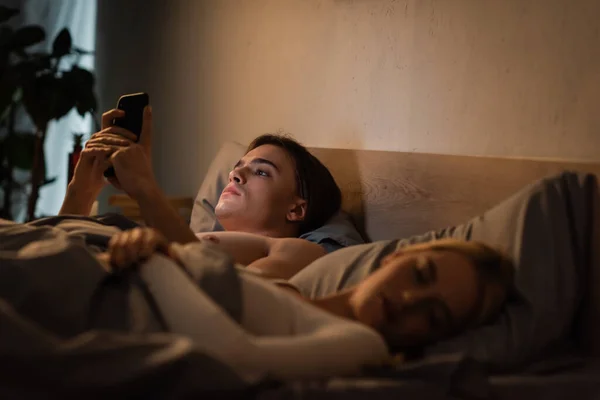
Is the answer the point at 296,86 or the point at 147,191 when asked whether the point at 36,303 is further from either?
the point at 296,86

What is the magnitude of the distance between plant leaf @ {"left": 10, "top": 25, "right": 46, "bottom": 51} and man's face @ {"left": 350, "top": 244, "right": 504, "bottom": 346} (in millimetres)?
2503

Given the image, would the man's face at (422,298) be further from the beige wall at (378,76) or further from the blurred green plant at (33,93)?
the blurred green plant at (33,93)

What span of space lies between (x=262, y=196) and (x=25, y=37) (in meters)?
1.81

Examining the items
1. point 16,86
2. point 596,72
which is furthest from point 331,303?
point 16,86

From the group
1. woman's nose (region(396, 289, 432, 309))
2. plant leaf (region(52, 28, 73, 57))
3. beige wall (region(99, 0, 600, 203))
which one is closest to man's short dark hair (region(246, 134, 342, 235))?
beige wall (region(99, 0, 600, 203))

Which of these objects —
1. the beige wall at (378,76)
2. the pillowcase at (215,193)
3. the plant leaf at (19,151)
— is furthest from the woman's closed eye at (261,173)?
the plant leaf at (19,151)

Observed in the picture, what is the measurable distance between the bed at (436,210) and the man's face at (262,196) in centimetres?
17

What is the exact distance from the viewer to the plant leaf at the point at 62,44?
10.5ft

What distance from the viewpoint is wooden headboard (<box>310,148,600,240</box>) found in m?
1.51

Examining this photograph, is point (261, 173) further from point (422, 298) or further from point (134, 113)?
point (422, 298)

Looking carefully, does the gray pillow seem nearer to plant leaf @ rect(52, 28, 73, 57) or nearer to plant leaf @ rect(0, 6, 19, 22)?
plant leaf @ rect(52, 28, 73, 57)

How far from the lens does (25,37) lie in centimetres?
315

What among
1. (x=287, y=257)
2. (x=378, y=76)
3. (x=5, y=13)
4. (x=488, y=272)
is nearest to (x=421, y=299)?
(x=488, y=272)

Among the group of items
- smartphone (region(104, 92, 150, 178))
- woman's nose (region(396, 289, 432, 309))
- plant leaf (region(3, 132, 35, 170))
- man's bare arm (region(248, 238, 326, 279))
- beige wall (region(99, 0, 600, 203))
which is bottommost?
plant leaf (region(3, 132, 35, 170))
